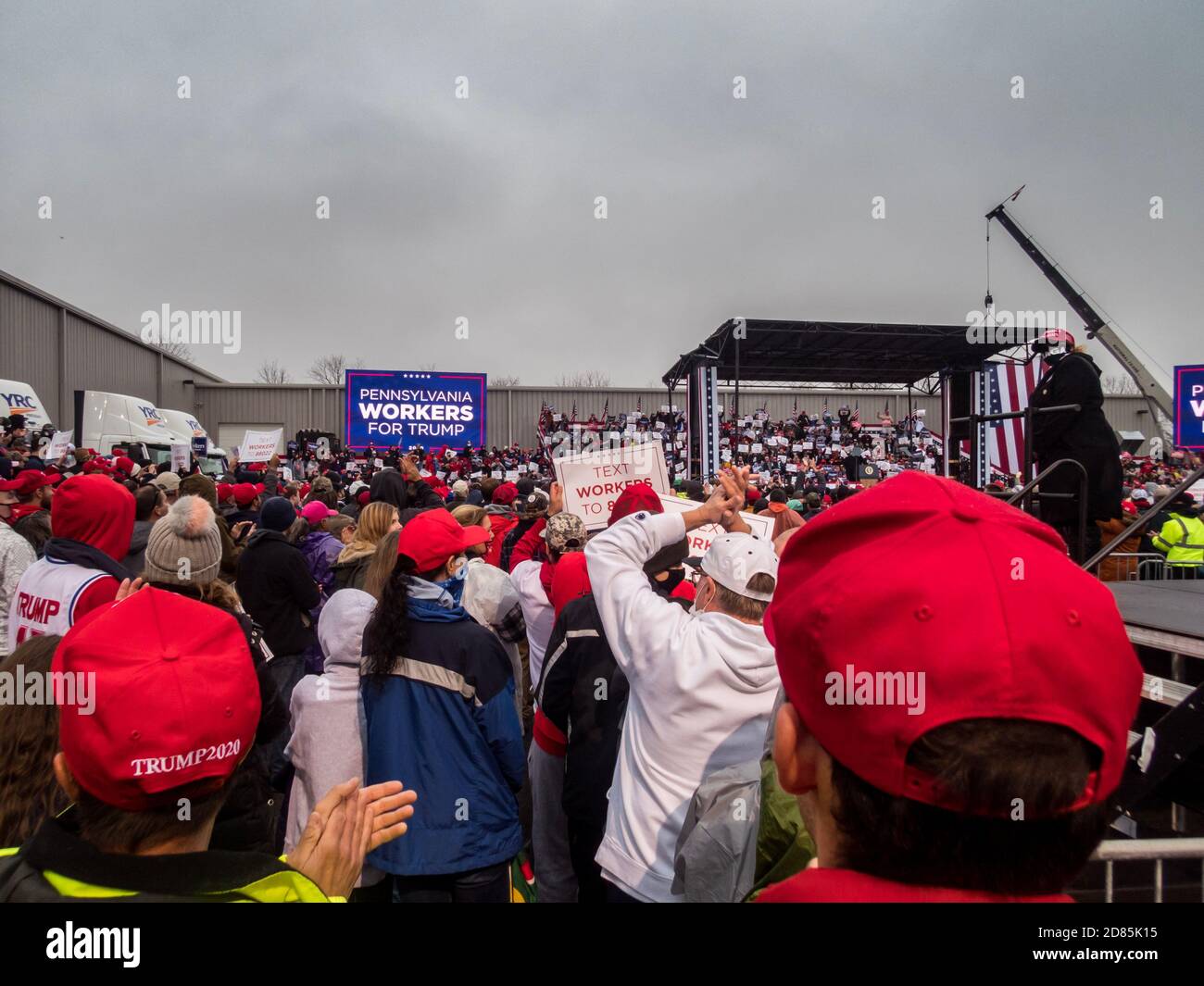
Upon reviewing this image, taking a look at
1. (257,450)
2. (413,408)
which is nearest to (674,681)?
(413,408)

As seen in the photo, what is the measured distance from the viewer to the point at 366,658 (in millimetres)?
2834

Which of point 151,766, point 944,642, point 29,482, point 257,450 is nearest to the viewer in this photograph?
point 944,642

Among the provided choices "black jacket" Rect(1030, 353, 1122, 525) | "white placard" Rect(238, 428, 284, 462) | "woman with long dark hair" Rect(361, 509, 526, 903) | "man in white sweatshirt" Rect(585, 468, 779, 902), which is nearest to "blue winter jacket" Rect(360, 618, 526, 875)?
"woman with long dark hair" Rect(361, 509, 526, 903)

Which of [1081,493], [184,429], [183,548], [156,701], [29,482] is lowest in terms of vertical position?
[156,701]

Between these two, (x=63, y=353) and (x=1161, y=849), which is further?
(x=63, y=353)

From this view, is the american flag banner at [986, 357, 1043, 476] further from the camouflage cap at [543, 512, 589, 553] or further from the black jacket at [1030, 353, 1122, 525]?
the camouflage cap at [543, 512, 589, 553]

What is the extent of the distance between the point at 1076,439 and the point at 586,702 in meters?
4.30

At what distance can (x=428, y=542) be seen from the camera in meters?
2.96

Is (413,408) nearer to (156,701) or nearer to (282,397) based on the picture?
(156,701)

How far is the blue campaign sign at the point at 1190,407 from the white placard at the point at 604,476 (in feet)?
59.6

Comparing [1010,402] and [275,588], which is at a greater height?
[1010,402]
